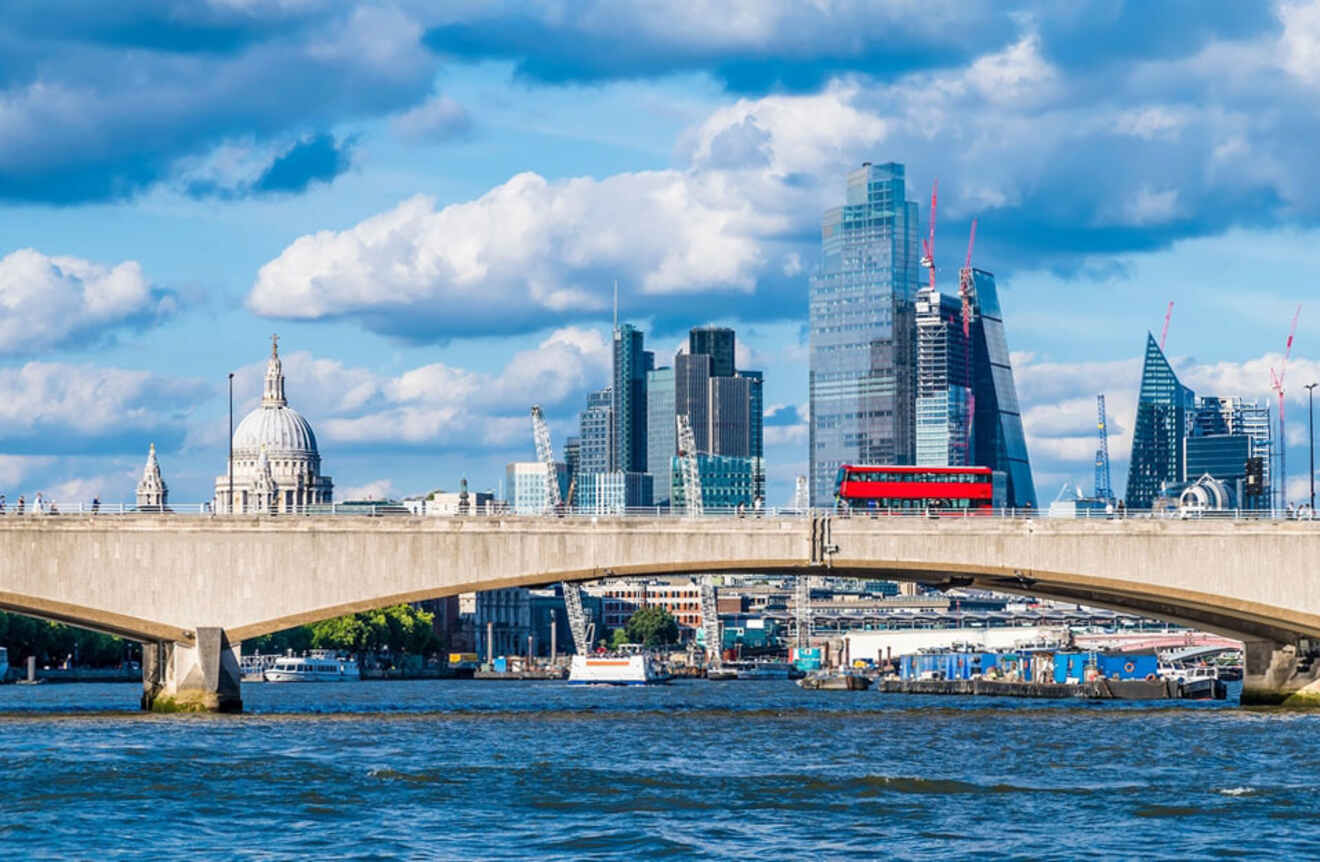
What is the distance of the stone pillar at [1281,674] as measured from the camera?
113688 mm

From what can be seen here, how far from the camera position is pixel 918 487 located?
130 meters

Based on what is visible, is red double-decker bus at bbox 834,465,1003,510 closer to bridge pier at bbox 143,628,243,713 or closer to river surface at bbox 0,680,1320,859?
river surface at bbox 0,680,1320,859

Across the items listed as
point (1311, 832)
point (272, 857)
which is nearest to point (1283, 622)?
point (1311, 832)

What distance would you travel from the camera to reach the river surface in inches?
2050

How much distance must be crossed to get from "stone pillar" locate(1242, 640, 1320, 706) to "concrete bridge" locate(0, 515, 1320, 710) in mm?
5377

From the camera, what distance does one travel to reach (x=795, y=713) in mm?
113000

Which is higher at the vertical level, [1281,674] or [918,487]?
[918,487]

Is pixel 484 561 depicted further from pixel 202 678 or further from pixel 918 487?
pixel 918 487

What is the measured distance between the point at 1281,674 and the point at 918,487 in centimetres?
2457

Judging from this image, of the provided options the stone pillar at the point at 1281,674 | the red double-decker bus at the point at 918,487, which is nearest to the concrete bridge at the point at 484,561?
the stone pillar at the point at 1281,674

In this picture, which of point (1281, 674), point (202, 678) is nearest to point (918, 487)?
point (1281, 674)

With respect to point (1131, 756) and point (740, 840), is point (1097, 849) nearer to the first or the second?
point (740, 840)

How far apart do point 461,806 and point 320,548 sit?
145 feet

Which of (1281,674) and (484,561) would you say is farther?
(1281,674)
